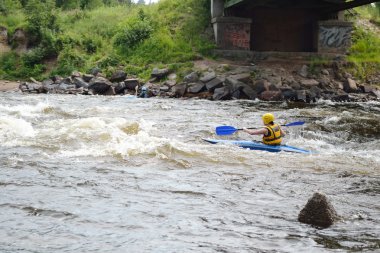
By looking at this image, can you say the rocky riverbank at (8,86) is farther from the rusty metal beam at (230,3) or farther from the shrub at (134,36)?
the rusty metal beam at (230,3)

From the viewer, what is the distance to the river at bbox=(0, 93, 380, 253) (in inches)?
203

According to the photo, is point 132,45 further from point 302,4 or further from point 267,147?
point 267,147

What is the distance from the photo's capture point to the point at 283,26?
2633 centimetres

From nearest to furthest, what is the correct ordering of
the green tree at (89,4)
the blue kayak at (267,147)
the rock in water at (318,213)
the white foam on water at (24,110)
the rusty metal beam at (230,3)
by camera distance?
the rock in water at (318,213) < the blue kayak at (267,147) < the white foam on water at (24,110) < the rusty metal beam at (230,3) < the green tree at (89,4)

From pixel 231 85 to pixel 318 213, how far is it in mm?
15198

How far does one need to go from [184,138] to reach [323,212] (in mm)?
6103

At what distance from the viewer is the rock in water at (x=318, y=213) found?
219 inches

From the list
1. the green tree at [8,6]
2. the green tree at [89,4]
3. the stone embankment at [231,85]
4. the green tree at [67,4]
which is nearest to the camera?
the stone embankment at [231,85]

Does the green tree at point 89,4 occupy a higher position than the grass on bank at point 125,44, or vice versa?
the green tree at point 89,4

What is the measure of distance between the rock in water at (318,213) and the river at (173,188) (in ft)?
0.33

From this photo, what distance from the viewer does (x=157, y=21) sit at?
2744cm

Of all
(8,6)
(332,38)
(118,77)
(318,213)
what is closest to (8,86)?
(118,77)

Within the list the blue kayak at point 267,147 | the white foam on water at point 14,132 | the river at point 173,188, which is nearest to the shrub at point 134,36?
the river at point 173,188

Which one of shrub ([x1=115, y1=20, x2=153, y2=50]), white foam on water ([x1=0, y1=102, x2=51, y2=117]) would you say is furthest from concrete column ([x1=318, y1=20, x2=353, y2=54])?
white foam on water ([x1=0, y1=102, x2=51, y2=117])
